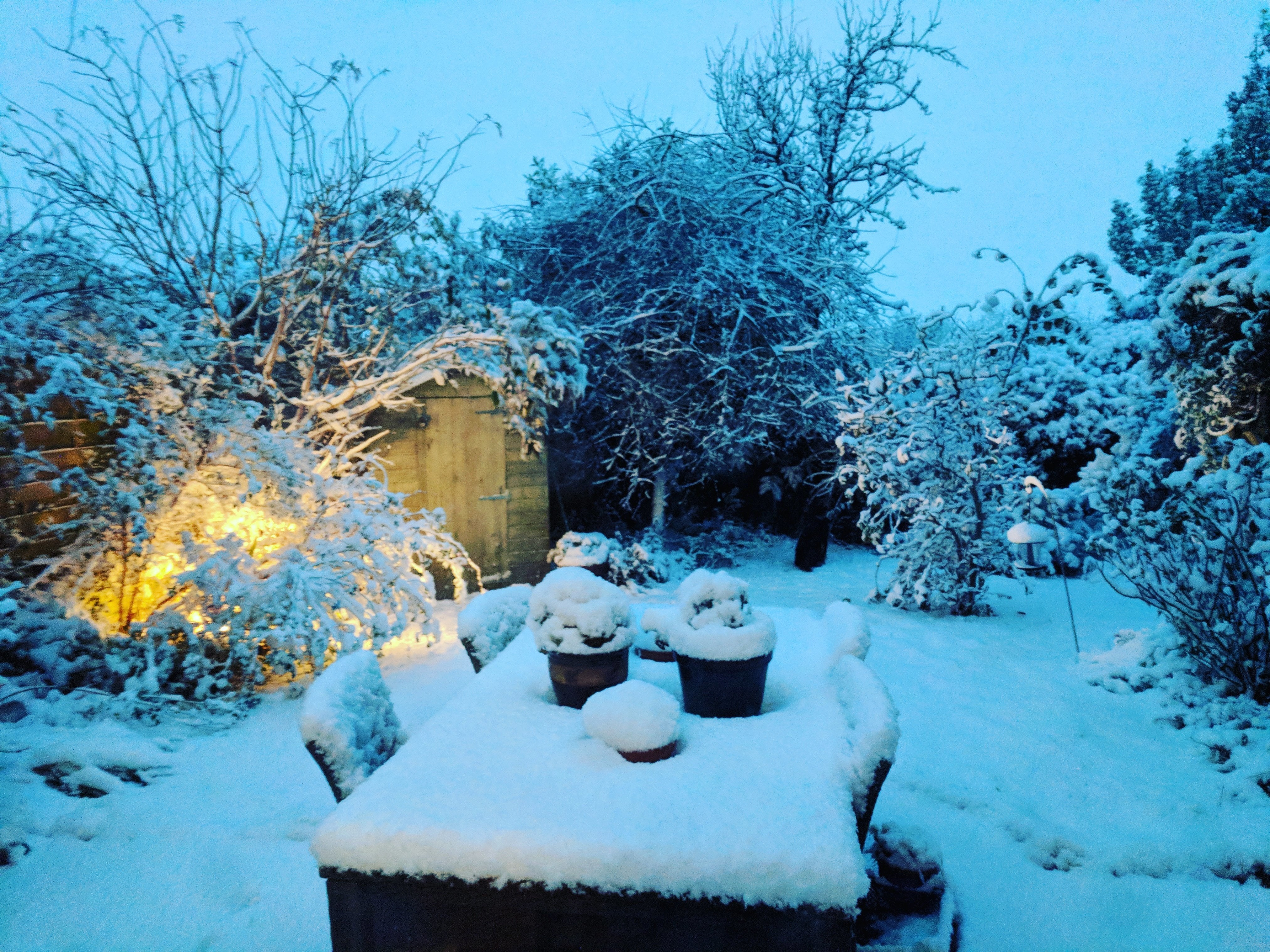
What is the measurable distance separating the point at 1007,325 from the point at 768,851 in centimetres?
491

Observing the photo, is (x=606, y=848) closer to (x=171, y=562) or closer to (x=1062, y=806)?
(x=1062, y=806)

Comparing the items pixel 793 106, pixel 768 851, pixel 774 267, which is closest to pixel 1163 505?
pixel 768 851

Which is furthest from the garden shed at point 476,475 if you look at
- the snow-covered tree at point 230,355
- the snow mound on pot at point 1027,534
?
the snow mound on pot at point 1027,534

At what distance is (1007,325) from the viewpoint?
508cm

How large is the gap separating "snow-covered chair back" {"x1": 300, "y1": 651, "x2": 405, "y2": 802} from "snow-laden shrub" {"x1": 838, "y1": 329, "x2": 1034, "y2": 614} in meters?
4.21

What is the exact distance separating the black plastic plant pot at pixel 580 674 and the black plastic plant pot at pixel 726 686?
0.21 metres

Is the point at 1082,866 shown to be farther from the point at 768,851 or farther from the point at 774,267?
the point at 774,267

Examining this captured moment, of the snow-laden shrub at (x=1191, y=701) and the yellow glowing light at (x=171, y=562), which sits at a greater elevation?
the yellow glowing light at (x=171, y=562)

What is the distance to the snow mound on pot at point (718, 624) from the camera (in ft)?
6.11

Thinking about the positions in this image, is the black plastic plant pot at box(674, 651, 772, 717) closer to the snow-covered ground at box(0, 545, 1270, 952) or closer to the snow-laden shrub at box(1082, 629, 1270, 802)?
the snow-covered ground at box(0, 545, 1270, 952)

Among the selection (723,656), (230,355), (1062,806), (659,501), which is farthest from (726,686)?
(659,501)

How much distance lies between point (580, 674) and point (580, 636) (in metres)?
0.12

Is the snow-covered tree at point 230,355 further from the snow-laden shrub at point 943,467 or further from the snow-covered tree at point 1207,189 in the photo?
the snow-covered tree at point 1207,189

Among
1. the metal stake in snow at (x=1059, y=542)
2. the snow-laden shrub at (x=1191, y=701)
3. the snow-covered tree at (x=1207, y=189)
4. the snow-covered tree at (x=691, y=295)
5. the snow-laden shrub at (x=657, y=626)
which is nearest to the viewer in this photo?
the snow-laden shrub at (x=657, y=626)
